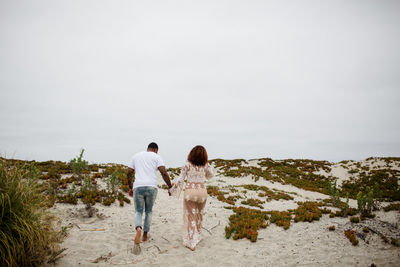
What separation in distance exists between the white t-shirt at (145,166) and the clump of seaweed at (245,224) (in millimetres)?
3644

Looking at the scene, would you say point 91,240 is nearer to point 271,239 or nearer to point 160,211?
point 160,211

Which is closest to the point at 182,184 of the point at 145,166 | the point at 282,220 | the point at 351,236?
the point at 145,166

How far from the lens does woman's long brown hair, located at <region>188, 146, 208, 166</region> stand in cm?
609

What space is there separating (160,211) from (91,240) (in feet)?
13.9

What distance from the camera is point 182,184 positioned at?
6.20 m

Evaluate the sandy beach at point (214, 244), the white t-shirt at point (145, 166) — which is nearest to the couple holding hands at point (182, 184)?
the white t-shirt at point (145, 166)

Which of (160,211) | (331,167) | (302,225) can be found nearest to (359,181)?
(331,167)

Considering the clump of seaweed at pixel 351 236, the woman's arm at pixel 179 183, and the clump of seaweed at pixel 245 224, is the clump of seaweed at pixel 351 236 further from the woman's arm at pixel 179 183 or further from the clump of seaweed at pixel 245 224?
the woman's arm at pixel 179 183

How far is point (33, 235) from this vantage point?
4098 millimetres

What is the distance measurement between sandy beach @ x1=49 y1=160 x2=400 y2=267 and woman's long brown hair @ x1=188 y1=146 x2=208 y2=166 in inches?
105

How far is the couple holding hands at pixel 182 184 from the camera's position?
5.79 meters

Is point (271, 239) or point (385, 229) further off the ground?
point (385, 229)

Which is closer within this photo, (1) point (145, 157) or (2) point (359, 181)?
(1) point (145, 157)

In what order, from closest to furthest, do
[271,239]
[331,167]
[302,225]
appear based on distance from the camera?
[271,239], [302,225], [331,167]
